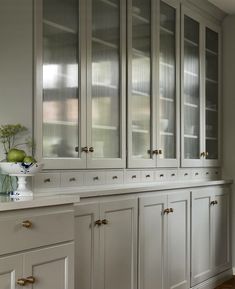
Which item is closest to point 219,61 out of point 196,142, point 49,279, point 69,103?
point 196,142

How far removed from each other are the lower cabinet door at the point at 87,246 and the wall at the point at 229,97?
210cm

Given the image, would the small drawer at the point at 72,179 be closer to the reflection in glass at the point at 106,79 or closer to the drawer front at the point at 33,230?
the reflection in glass at the point at 106,79

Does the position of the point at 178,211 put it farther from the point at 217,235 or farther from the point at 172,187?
the point at 217,235

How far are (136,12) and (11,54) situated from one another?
124 cm

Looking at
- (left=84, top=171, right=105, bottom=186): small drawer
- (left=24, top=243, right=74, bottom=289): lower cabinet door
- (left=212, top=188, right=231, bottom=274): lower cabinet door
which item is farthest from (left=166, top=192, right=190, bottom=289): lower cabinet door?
(left=24, top=243, right=74, bottom=289): lower cabinet door

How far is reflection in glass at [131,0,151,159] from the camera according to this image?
3387mm

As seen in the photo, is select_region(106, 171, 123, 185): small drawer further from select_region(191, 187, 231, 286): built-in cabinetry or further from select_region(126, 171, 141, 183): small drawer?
select_region(191, 187, 231, 286): built-in cabinetry

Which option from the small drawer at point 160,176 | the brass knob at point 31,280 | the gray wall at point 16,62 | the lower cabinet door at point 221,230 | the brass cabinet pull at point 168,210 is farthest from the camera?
the lower cabinet door at point 221,230

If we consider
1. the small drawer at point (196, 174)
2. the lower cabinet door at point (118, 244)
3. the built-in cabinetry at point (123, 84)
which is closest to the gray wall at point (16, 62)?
the built-in cabinetry at point (123, 84)

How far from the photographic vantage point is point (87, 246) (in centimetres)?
271

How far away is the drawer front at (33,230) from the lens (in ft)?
6.53

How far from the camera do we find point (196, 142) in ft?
13.8

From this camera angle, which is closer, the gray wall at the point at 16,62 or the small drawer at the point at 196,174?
the gray wall at the point at 16,62

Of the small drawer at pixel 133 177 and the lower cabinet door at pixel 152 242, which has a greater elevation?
the small drawer at pixel 133 177
